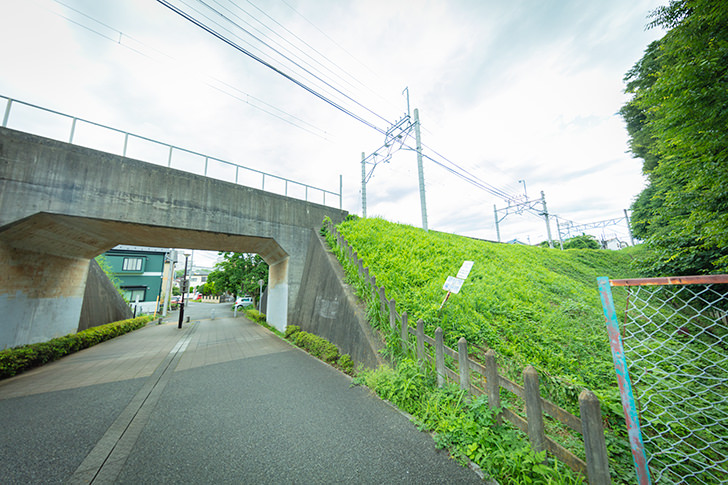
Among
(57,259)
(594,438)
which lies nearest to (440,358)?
(594,438)

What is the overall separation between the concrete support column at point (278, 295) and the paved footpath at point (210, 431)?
4278 millimetres

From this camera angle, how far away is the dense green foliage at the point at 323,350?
5.54 meters

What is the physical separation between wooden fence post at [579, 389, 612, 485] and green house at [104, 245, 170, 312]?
33636 mm

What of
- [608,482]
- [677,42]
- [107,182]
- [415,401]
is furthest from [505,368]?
[107,182]

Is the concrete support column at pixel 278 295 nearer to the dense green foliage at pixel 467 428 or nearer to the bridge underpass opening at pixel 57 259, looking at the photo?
the bridge underpass opening at pixel 57 259

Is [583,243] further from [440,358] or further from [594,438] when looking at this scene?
[594,438]

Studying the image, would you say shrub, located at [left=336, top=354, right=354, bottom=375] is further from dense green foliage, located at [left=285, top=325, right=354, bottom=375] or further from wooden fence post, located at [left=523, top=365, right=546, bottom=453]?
wooden fence post, located at [left=523, top=365, right=546, bottom=453]

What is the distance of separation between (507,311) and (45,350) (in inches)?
483

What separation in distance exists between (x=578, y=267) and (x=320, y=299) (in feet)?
42.3

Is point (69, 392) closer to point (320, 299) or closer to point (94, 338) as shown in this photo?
point (320, 299)

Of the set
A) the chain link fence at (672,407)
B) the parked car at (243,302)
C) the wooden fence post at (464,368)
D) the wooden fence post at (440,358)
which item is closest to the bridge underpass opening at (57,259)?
the wooden fence post at (440,358)

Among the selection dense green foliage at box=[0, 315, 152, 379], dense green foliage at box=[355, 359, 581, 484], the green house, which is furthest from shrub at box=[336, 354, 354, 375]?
the green house

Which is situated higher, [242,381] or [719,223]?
[719,223]

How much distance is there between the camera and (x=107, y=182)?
275 inches
